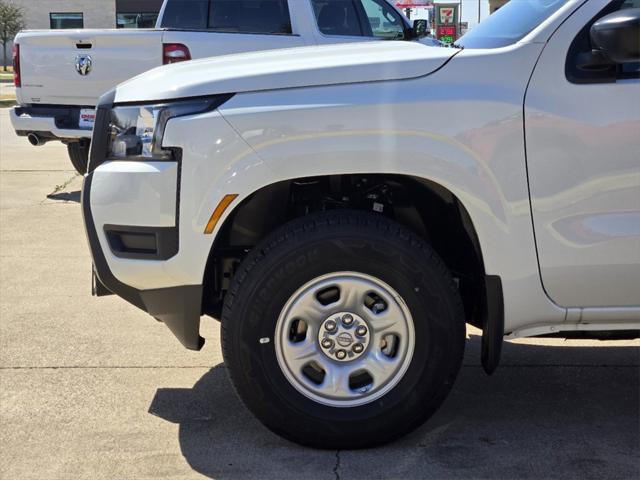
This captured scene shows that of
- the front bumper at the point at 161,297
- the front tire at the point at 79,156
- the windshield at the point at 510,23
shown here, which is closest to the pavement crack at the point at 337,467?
the front bumper at the point at 161,297

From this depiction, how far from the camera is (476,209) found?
3.57 meters

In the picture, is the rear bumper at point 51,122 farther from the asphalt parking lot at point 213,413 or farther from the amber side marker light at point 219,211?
the amber side marker light at point 219,211

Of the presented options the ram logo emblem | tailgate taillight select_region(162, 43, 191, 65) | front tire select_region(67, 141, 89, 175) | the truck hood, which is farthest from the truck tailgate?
the truck hood

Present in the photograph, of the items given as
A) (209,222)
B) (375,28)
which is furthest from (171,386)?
(375,28)

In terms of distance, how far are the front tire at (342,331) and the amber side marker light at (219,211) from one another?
0.66ft

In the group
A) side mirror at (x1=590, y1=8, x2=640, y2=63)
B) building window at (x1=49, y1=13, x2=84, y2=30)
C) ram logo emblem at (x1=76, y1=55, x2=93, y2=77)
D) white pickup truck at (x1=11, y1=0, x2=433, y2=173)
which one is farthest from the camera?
building window at (x1=49, y1=13, x2=84, y2=30)

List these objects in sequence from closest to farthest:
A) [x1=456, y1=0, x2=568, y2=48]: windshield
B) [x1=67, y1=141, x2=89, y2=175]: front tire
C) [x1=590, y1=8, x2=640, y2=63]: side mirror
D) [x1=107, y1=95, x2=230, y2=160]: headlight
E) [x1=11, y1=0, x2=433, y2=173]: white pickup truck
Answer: [x1=590, y1=8, x2=640, y2=63]: side mirror → [x1=107, y1=95, x2=230, y2=160]: headlight → [x1=456, y1=0, x2=568, y2=48]: windshield → [x1=11, y1=0, x2=433, y2=173]: white pickup truck → [x1=67, y1=141, x2=89, y2=175]: front tire

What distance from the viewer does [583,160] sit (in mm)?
3559

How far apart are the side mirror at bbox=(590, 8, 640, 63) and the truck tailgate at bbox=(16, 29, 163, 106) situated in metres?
6.27

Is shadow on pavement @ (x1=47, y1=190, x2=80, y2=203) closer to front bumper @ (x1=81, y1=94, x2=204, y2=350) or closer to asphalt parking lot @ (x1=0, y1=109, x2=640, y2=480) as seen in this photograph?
asphalt parking lot @ (x1=0, y1=109, x2=640, y2=480)

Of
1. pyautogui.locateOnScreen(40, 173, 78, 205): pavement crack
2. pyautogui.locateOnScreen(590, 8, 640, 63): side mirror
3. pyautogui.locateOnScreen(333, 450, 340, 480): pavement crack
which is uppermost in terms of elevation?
pyautogui.locateOnScreen(590, 8, 640, 63): side mirror

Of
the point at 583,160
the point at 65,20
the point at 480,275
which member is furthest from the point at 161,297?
the point at 65,20

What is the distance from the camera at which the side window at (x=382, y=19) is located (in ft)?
33.1

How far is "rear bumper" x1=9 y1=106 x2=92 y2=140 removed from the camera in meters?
9.53
